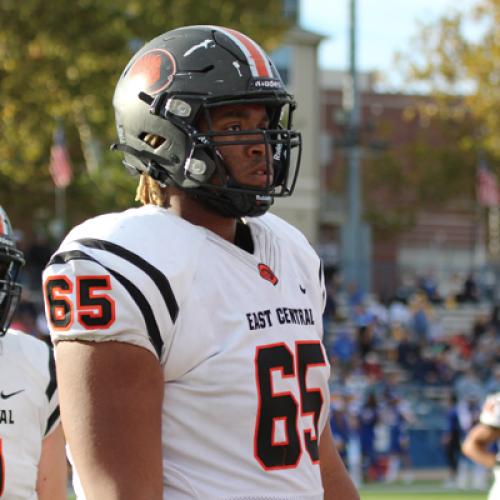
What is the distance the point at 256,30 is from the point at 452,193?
17.2 meters

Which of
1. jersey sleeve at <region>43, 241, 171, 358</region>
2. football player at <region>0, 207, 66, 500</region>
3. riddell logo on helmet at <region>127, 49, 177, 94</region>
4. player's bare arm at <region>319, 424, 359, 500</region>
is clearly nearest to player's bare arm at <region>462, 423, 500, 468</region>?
football player at <region>0, 207, 66, 500</region>

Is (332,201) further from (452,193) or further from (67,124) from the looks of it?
(67,124)

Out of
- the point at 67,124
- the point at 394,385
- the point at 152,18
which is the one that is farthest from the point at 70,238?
→ the point at 67,124

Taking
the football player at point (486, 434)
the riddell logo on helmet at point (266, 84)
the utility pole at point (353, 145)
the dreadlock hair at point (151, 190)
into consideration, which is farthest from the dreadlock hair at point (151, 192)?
the utility pole at point (353, 145)

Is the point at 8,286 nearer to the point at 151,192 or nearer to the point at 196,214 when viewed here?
the point at 151,192

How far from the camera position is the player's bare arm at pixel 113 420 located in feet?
7.39

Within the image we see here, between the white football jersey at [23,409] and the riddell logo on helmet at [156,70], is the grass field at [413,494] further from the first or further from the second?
the riddell logo on helmet at [156,70]

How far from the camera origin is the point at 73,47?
65.1ft

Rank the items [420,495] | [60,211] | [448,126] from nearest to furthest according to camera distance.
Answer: [420,495], [60,211], [448,126]

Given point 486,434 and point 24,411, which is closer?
point 24,411

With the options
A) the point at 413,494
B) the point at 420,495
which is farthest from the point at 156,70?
the point at 413,494

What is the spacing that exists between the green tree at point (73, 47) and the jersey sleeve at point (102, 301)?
704 inches

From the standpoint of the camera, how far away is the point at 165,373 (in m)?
2.38

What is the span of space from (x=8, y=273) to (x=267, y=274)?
1.53m
